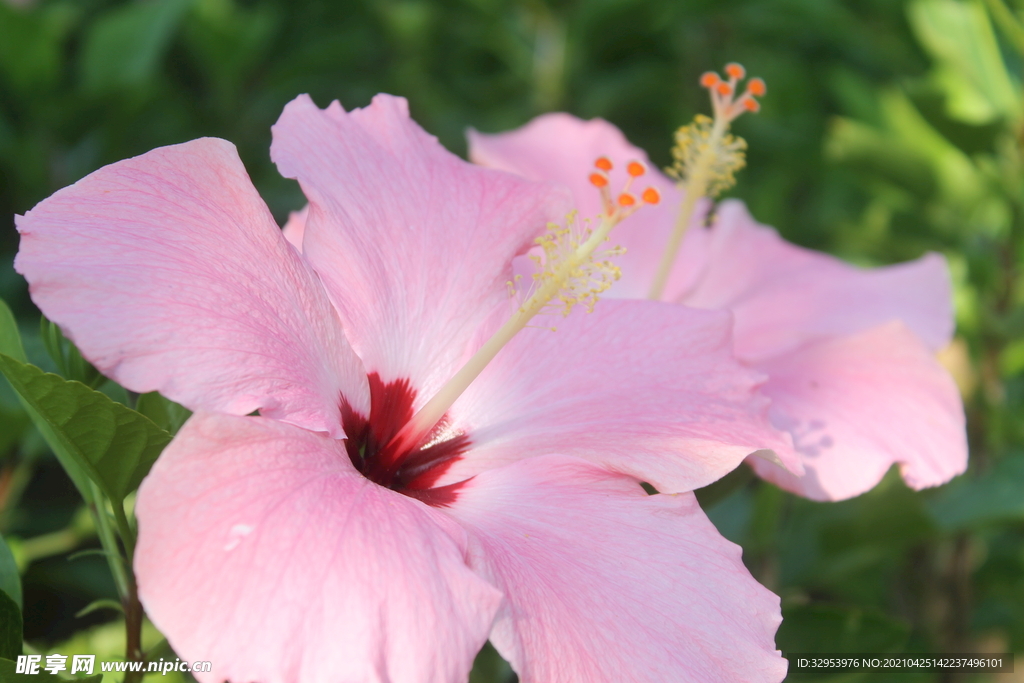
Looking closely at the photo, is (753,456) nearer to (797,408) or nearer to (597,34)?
(797,408)

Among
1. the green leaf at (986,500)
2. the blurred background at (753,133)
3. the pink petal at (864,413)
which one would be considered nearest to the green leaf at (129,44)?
the blurred background at (753,133)

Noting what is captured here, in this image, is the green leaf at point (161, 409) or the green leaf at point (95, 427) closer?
the green leaf at point (95, 427)

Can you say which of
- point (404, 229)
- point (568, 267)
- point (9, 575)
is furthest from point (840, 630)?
point (9, 575)

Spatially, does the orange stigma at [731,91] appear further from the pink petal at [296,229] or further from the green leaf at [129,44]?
the green leaf at [129,44]

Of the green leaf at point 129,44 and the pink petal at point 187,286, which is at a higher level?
the pink petal at point 187,286

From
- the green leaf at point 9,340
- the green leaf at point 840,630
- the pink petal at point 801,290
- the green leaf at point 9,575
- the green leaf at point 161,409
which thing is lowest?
the green leaf at point 840,630

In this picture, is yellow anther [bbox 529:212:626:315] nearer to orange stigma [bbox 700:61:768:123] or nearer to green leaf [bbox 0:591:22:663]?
orange stigma [bbox 700:61:768:123]
